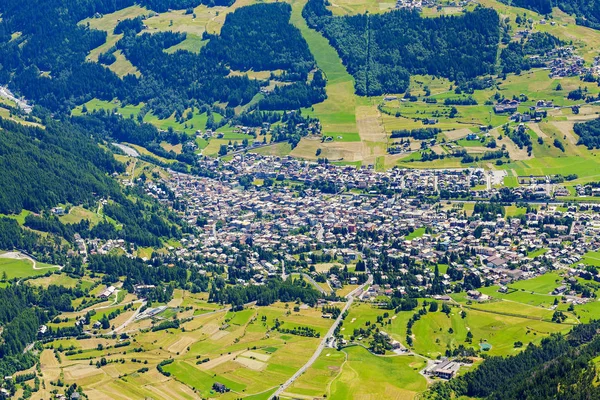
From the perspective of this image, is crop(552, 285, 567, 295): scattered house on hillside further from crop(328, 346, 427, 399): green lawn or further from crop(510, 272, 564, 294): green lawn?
crop(328, 346, 427, 399): green lawn

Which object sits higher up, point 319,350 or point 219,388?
point 319,350

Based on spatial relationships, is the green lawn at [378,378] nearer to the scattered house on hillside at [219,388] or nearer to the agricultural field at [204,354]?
the agricultural field at [204,354]

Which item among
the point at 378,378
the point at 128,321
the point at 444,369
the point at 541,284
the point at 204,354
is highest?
the point at 444,369

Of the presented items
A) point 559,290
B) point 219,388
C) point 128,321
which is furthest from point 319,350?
point 559,290

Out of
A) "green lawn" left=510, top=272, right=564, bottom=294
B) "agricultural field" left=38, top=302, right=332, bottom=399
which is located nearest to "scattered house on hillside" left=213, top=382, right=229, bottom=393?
"agricultural field" left=38, top=302, right=332, bottom=399

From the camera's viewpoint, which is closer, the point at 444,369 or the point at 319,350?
the point at 444,369

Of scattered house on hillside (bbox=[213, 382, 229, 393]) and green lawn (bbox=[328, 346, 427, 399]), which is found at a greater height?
green lawn (bbox=[328, 346, 427, 399])

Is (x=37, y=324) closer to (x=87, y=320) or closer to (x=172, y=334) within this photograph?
(x=87, y=320)

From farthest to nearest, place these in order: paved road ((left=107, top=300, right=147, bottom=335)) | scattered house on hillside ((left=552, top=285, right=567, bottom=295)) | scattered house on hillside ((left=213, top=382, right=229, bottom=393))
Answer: scattered house on hillside ((left=552, top=285, right=567, bottom=295)) < paved road ((left=107, top=300, right=147, bottom=335)) < scattered house on hillside ((left=213, top=382, right=229, bottom=393))

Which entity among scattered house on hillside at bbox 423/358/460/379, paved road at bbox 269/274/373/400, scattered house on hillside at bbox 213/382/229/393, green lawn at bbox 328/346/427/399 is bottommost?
scattered house on hillside at bbox 213/382/229/393

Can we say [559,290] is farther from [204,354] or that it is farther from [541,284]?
[204,354]

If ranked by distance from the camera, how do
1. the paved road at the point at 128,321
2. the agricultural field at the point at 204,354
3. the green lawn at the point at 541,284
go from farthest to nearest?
1. the green lawn at the point at 541,284
2. the paved road at the point at 128,321
3. the agricultural field at the point at 204,354

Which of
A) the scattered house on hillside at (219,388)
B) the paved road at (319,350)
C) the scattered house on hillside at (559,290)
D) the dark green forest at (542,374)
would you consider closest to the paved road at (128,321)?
the scattered house on hillside at (219,388)

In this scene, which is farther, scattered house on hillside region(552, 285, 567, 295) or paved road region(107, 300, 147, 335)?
scattered house on hillside region(552, 285, 567, 295)
